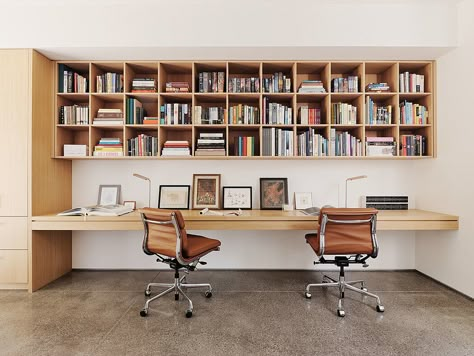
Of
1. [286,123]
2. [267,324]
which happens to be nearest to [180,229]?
[267,324]

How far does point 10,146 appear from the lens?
2910mm

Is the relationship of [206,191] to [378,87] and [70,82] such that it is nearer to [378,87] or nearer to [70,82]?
[70,82]

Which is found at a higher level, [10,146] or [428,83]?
[428,83]

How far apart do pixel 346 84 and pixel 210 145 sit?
1.74 metres

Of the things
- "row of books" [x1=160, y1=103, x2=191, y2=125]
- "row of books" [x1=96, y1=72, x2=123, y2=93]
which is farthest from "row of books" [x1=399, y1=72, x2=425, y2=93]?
"row of books" [x1=96, y1=72, x2=123, y2=93]

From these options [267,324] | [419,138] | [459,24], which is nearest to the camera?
[267,324]

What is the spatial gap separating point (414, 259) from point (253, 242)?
6.85ft

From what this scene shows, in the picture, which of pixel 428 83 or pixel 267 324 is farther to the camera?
pixel 428 83

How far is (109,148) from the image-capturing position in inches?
129

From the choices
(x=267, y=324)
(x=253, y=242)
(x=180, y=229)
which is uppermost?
(x=180, y=229)

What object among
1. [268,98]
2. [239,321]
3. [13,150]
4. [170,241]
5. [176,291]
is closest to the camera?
[239,321]

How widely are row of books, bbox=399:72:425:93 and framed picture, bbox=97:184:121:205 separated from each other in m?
3.67

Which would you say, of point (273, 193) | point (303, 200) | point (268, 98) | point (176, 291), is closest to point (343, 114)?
point (268, 98)

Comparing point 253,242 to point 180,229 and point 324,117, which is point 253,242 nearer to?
point 180,229
